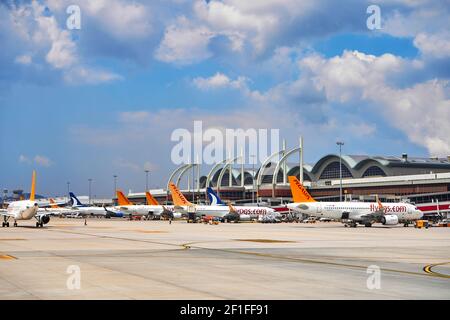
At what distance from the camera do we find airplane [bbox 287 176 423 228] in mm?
95250

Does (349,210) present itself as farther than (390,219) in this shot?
Yes

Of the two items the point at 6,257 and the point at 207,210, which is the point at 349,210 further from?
the point at 6,257

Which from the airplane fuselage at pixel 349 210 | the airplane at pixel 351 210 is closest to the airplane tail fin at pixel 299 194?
the airplane at pixel 351 210

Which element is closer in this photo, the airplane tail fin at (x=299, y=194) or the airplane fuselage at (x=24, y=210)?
the airplane fuselage at (x=24, y=210)

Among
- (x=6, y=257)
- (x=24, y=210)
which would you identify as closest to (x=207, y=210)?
(x=24, y=210)

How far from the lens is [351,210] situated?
320 feet

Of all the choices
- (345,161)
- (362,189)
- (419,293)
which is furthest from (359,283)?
(345,161)

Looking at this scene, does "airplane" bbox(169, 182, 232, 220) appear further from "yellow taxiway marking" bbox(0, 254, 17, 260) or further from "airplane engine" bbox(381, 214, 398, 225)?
"yellow taxiway marking" bbox(0, 254, 17, 260)

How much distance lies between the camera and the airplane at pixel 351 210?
95.2 meters

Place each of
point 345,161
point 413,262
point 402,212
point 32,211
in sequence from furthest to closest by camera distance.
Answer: point 345,161 < point 402,212 < point 32,211 < point 413,262

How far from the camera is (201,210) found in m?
126

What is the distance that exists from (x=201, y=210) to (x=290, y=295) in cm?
10943

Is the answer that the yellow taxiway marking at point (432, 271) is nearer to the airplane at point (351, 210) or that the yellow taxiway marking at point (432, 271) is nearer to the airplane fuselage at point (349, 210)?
the airplane fuselage at point (349, 210)
